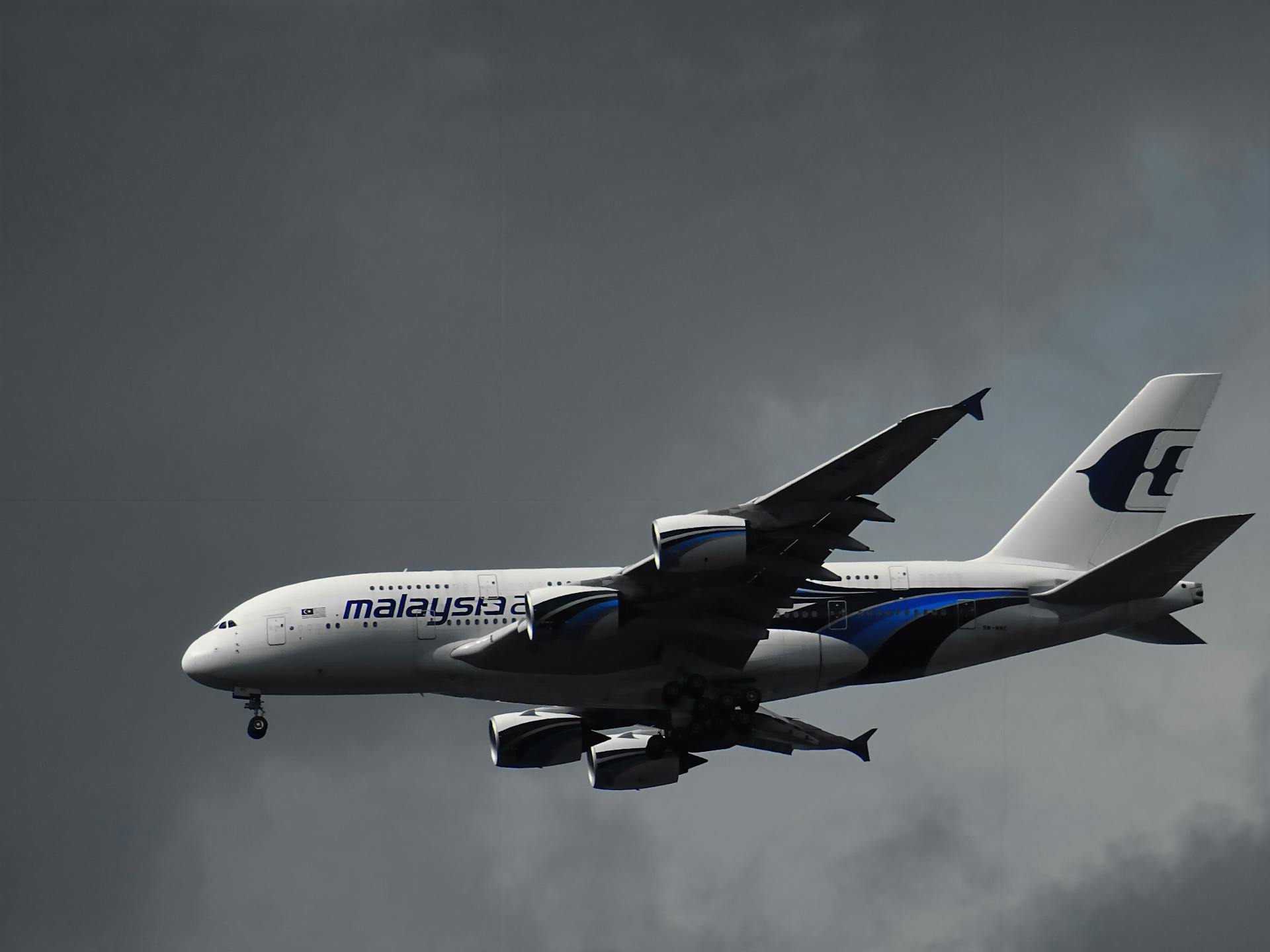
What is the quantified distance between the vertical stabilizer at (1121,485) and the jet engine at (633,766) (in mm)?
9091

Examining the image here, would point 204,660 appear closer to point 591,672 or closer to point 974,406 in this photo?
point 591,672

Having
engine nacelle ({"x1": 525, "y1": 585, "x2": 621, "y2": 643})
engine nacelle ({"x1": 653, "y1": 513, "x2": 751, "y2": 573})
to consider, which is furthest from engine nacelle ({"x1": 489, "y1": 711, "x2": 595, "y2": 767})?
engine nacelle ({"x1": 653, "y1": 513, "x2": 751, "y2": 573})

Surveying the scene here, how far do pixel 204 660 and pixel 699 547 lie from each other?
1207cm

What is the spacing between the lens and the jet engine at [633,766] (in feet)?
136

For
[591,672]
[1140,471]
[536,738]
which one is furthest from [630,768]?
[1140,471]

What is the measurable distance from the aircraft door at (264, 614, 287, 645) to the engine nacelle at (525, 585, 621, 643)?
5.89 meters

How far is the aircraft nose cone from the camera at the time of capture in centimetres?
3747

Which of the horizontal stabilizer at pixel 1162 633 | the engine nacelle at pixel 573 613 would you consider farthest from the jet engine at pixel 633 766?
the horizontal stabilizer at pixel 1162 633

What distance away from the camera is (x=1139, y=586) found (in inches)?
1499

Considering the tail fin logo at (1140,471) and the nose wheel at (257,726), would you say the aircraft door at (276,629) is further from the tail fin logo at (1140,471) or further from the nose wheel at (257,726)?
the tail fin logo at (1140,471)

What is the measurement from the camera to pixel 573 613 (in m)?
34.7

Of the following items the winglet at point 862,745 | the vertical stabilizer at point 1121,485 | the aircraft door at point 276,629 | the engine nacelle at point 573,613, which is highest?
the vertical stabilizer at point 1121,485

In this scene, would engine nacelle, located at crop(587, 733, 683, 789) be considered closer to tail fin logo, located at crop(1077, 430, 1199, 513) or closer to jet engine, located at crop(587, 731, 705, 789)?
jet engine, located at crop(587, 731, 705, 789)

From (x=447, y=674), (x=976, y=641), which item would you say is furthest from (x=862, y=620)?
(x=447, y=674)
